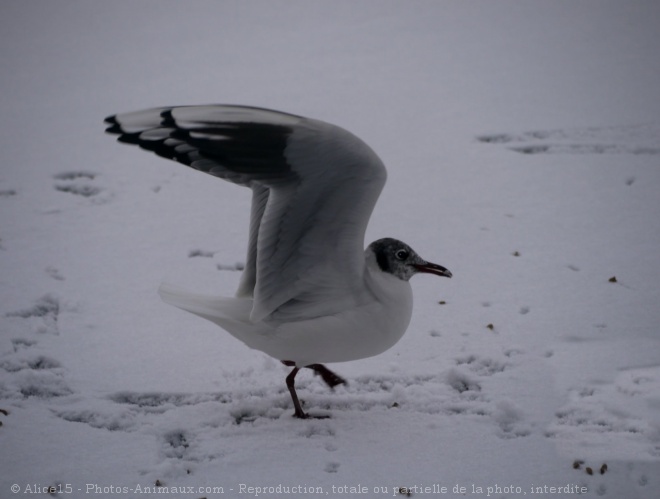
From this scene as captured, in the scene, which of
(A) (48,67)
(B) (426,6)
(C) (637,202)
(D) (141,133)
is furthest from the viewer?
(B) (426,6)

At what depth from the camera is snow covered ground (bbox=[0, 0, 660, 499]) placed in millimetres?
2490

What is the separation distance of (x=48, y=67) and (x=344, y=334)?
5.70m

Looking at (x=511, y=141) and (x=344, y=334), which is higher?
(x=511, y=141)

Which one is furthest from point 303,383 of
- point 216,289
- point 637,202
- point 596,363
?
point 637,202

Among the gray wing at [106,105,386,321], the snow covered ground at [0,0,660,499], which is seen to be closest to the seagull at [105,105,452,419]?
the gray wing at [106,105,386,321]

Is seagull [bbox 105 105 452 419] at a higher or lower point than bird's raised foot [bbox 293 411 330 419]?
higher

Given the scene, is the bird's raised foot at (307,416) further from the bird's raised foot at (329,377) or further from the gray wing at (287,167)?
the gray wing at (287,167)

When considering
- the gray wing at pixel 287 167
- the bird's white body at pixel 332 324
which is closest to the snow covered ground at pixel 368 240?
the bird's white body at pixel 332 324

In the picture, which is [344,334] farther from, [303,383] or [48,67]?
[48,67]

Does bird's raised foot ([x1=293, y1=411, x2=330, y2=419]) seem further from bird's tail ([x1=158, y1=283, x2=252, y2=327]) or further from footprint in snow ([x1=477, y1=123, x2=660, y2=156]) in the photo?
footprint in snow ([x1=477, y1=123, x2=660, y2=156])

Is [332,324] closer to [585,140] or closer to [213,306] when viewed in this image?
[213,306]

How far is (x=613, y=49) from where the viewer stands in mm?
7219

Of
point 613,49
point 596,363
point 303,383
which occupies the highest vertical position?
point 613,49

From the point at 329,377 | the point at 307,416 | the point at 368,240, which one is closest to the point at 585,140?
the point at 368,240
